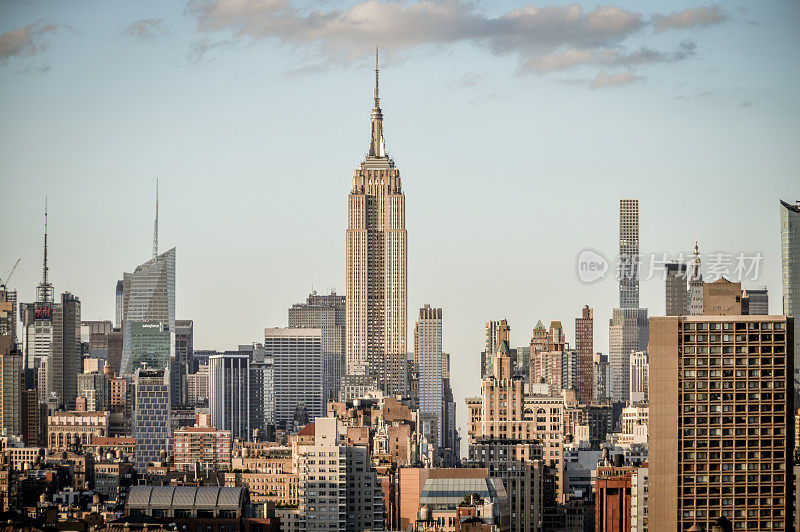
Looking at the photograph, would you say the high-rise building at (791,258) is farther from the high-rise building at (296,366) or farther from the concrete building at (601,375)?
the high-rise building at (296,366)

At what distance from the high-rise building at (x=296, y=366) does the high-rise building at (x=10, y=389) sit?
45.2 metres

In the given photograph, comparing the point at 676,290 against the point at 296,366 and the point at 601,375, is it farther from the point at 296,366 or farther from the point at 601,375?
the point at 296,366

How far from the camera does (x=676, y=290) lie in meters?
75.6

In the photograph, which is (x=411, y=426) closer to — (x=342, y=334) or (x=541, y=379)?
(x=541, y=379)

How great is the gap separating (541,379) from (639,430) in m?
28.2

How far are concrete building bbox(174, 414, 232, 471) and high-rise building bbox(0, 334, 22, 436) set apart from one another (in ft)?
34.7

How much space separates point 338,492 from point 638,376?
76917mm

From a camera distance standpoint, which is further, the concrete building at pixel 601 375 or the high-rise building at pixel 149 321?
the high-rise building at pixel 149 321

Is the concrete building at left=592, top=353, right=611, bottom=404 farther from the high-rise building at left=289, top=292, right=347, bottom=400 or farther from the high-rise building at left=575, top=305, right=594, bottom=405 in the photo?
the high-rise building at left=289, top=292, right=347, bottom=400

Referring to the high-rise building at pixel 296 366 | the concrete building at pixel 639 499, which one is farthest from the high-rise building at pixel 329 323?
the concrete building at pixel 639 499

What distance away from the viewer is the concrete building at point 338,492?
80688 millimetres

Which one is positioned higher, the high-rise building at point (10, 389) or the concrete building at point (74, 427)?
the high-rise building at point (10, 389)

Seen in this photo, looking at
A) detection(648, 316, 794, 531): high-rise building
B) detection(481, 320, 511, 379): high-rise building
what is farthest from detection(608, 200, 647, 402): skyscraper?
detection(648, 316, 794, 531): high-rise building

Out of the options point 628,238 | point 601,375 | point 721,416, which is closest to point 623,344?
point 601,375
